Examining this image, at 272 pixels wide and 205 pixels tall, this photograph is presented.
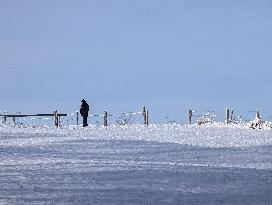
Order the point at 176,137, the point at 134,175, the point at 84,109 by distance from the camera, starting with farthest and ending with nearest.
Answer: the point at 84,109 → the point at 176,137 → the point at 134,175

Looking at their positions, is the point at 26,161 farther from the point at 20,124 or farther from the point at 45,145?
the point at 20,124

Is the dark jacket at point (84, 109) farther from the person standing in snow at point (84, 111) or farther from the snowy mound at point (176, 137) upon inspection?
the snowy mound at point (176, 137)

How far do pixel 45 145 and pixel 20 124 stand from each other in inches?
1011

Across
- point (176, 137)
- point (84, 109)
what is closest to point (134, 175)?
point (176, 137)

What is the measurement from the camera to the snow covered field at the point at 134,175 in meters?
9.91

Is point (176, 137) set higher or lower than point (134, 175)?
higher

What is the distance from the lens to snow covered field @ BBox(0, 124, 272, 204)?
991 centimetres

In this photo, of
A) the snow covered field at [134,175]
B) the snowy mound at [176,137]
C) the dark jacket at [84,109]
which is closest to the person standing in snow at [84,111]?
the dark jacket at [84,109]

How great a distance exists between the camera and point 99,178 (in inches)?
475

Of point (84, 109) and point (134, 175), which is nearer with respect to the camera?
point (134, 175)

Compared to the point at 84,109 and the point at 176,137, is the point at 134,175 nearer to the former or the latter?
the point at 176,137

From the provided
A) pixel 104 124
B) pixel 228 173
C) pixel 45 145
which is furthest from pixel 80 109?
pixel 228 173

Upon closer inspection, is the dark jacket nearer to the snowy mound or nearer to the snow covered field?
the snowy mound

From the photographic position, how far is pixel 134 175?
12.6m
